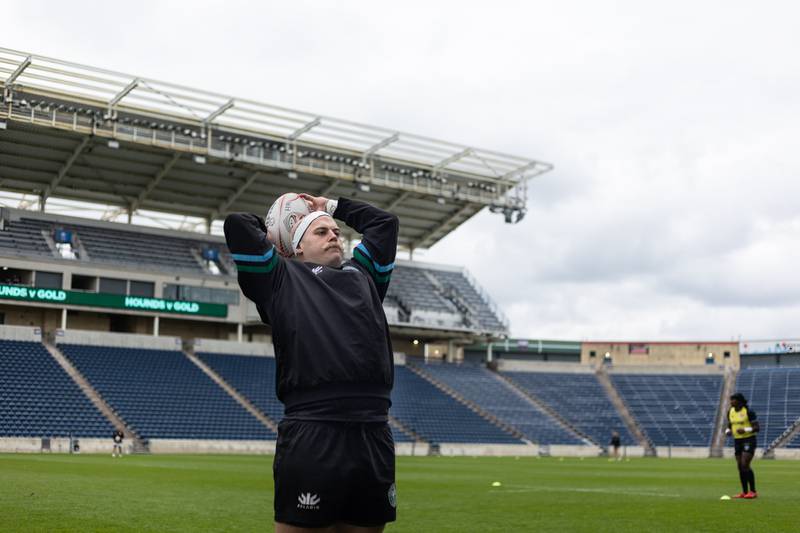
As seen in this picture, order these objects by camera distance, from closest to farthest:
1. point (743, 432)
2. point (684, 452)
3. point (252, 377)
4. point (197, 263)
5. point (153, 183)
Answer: point (743, 432), point (252, 377), point (153, 183), point (197, 263), point (684, 452)

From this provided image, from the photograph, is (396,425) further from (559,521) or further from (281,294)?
(281,294)

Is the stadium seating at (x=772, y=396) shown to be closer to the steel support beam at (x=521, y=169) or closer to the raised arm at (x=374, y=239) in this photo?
the steel support beam at (x=521, y=169)

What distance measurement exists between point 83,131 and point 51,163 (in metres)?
4.74

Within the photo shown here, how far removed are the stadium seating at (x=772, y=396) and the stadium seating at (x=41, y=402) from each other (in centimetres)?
3785

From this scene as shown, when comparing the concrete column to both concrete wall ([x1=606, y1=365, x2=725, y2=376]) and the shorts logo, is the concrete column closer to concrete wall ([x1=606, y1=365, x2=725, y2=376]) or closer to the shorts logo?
concrete wall ([x1=606, y1=365, x2=725, y2=376])

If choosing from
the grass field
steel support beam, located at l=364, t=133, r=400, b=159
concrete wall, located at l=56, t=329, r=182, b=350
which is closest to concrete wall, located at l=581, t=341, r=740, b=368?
steel support beam, located at l=364, t=133, r=400, b=159

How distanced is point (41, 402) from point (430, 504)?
29795 mm

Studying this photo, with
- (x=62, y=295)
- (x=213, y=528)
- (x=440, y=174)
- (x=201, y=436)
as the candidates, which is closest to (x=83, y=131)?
(x=62, y=295)

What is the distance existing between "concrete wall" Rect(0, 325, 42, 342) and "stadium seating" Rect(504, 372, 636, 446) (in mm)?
30642

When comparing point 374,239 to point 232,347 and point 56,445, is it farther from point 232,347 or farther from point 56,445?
point 232,347

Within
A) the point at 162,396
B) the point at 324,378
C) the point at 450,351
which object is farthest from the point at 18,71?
the point at 324,378

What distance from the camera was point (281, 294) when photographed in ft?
14.0

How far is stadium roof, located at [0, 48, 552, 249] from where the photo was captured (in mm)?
45969

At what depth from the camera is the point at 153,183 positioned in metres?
52.6
